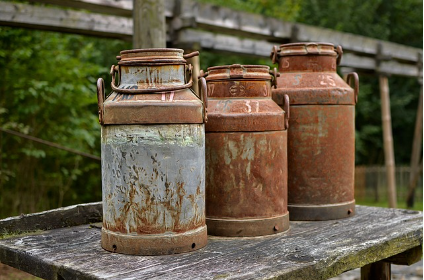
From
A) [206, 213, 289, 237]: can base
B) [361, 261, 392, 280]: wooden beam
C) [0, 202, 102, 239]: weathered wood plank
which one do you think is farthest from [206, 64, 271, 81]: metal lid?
[361, 261, 392, 280]: wooden beam

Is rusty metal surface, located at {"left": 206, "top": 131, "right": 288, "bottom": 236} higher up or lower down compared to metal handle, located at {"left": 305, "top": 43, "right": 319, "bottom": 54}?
lower down

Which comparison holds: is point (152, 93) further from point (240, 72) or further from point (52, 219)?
point (52, 219)

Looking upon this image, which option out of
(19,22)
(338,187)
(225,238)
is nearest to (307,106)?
(338,187)

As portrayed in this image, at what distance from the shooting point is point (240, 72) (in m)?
2.50

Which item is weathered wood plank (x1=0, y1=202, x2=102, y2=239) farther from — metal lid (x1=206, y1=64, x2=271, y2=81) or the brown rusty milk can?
metal lid (x1=206, y1=64, x2=271, y2=81)

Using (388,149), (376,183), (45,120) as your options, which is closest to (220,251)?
(45,120)

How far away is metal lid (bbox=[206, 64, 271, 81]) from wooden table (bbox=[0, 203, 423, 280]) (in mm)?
777

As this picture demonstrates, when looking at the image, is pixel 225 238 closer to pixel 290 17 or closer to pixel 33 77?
pixel 33 77

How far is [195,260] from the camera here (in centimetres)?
203

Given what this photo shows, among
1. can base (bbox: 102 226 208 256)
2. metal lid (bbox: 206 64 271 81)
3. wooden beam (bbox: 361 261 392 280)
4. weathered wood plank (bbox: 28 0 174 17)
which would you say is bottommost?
wooden beam (bbox: 361 261 392 280)

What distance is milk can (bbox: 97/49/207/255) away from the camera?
2092mm

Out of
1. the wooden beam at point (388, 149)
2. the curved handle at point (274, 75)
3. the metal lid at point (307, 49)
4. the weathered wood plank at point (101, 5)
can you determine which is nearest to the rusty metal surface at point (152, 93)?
the curved handle at point (274, 75)

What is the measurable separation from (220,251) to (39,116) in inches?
185

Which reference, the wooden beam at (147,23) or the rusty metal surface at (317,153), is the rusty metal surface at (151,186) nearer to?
the rusty metal surface at (317,153)
